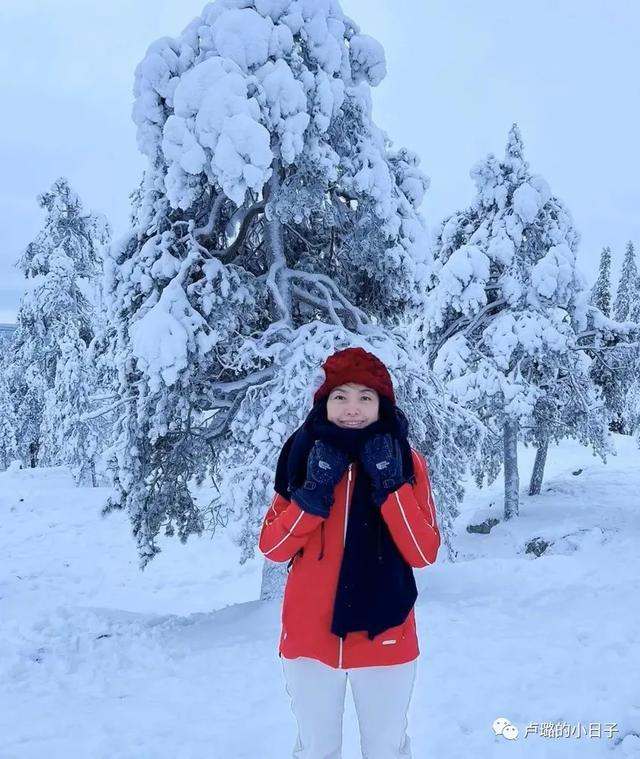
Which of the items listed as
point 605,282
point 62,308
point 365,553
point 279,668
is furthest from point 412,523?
point 605,282

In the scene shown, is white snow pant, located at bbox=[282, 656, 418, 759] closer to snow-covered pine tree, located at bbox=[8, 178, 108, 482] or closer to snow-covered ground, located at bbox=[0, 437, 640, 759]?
snow-covered ground, located at bbox=[0, 437, 640, 759]

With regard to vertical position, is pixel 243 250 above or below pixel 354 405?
above

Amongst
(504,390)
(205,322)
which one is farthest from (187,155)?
(504,390)

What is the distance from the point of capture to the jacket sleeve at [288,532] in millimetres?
2576

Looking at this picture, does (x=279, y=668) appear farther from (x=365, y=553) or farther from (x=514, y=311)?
(x=514, y=311)

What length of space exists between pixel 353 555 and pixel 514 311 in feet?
42.9

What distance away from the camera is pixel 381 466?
2549 millimetres

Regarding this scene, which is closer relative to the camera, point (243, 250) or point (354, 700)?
point (354, 700)

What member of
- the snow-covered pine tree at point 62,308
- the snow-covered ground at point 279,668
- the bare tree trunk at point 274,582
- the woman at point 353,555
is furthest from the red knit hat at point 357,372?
the snow-covered pine tree at point 62,308

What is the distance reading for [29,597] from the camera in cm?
866

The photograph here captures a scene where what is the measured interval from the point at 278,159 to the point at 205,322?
241cm

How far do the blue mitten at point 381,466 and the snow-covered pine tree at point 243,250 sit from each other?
3965mm

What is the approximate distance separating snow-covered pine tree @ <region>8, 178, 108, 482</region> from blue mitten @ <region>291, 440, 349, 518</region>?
17.8m

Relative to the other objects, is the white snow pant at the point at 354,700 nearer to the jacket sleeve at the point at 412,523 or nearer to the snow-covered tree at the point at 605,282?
the jacket sleeve at the point at 412,523
